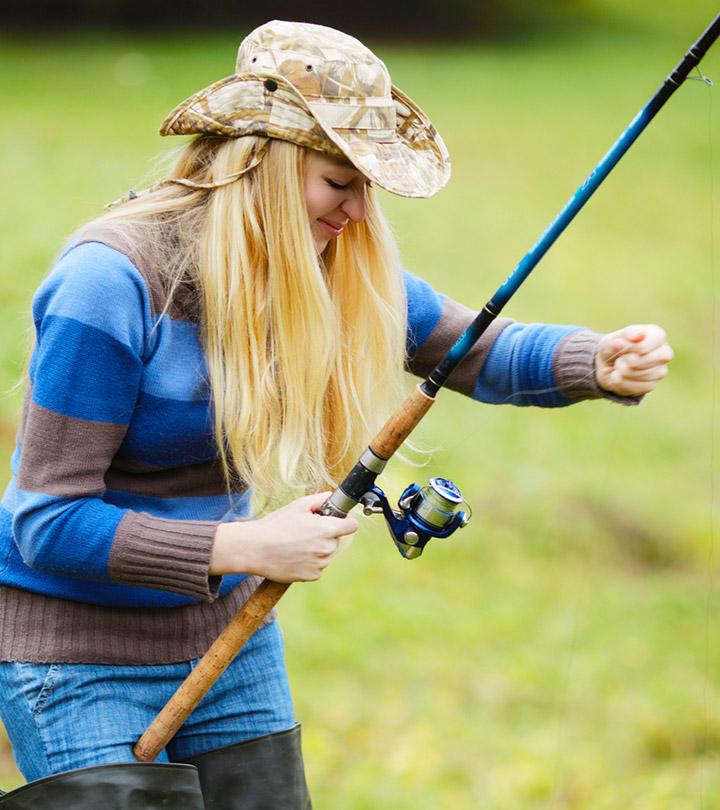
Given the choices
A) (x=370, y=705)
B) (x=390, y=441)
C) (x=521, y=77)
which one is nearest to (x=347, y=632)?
(x=370, y=705)

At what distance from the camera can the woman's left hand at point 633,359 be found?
1853 millimetres

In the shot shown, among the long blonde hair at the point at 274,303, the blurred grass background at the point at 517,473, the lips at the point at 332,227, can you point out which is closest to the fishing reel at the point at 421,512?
the long blonde hair at the point at 274,303

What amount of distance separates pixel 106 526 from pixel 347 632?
8.65 feet

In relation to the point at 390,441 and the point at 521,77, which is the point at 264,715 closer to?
the point at 390,441

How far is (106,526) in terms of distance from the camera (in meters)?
1.71

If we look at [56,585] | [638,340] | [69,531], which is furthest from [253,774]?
[638,340]

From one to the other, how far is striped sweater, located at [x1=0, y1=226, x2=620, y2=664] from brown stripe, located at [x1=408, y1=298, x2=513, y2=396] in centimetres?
15

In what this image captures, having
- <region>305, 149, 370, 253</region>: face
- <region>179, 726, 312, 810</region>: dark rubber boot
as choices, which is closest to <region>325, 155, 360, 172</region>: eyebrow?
<region>305, 149, 370, 253</region>: face

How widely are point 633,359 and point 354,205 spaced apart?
46 centimetres

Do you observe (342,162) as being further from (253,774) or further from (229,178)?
(253,774)

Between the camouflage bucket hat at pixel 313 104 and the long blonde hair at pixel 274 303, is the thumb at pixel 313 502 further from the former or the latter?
the camouflage bucket hat at pixel 313 104

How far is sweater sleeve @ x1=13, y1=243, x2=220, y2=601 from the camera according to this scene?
1.69 metres

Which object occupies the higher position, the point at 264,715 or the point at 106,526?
the point at 106,526

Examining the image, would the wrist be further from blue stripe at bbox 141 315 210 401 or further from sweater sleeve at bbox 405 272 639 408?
sweater sleeve at bbox 405 272 639 408
